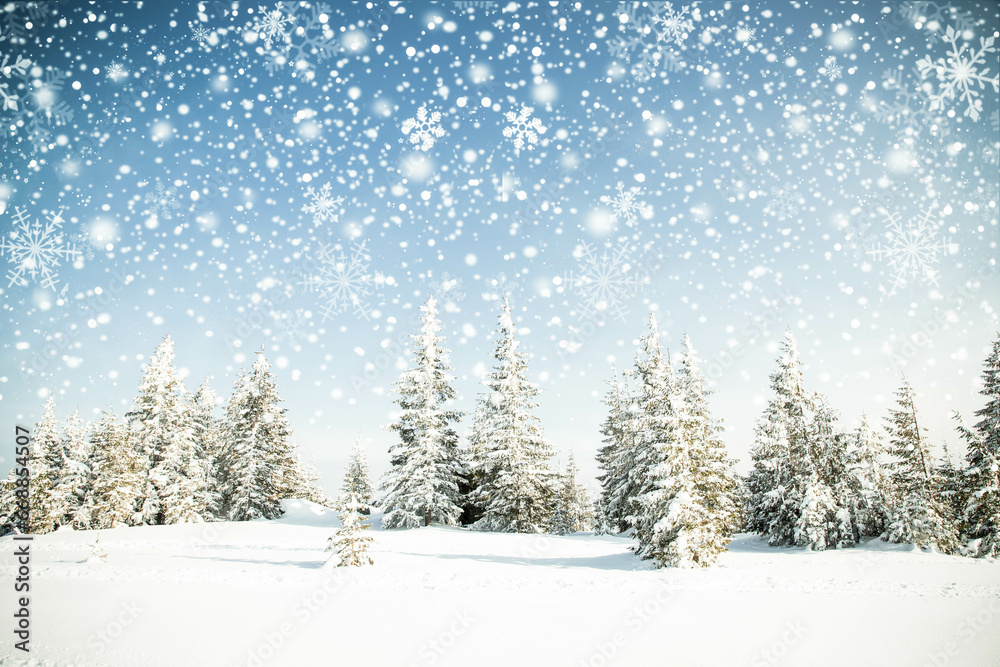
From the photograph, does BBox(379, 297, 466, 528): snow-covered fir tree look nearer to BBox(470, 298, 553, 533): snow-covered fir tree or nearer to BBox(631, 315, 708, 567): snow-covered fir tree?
BBox(470, 298, 553, 533): snow-covered fir tree

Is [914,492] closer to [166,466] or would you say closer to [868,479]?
[868,479]

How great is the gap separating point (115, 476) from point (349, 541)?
31850mm

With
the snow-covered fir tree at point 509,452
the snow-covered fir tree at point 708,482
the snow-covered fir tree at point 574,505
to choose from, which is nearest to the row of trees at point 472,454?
the snow-covered fir tree at point 509,452

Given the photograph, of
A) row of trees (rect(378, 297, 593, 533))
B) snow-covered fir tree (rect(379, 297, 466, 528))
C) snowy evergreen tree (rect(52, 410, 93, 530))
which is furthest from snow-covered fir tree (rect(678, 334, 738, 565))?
snowy evergreen tree (rect(52, 410, 93, 530))

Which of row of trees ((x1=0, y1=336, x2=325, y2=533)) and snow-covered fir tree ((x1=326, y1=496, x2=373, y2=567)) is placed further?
row of trees ((x1=0, y1=336, x2=325, y2=533))

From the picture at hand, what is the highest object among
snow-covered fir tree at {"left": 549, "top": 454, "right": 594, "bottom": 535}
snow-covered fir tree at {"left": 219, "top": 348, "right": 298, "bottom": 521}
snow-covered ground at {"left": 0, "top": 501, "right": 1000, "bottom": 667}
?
snow-covered fir tree at {"left": 219, "top": 348, "right": 298, "bottom": 521}

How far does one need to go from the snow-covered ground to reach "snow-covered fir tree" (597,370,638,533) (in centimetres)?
1310

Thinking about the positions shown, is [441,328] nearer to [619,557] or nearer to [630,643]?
[619,557]

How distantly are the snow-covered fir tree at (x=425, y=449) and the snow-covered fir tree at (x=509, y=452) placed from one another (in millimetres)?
1729

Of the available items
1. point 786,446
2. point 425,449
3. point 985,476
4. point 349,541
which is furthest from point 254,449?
point 985,476

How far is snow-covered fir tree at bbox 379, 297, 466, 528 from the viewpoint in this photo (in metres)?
28.0

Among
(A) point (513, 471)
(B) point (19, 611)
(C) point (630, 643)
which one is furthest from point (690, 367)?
(B) point (19, 611)

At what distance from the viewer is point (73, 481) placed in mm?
41125

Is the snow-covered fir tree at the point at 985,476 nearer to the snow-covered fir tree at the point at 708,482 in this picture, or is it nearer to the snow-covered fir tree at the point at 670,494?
the snow-covered fir tree at the point at 708,482
